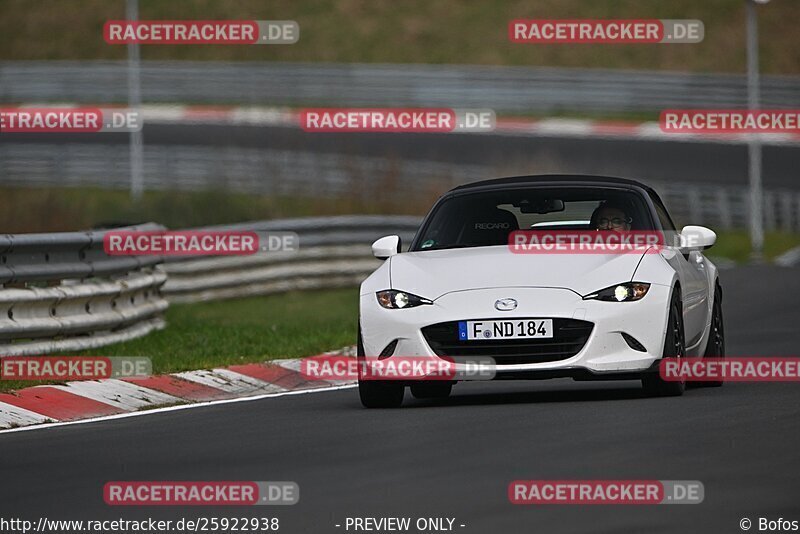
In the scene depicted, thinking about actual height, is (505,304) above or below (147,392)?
above

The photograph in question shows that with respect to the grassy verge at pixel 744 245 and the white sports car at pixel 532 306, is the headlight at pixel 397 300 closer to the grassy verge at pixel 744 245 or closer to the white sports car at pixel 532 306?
the white sports car at pixel 532 306

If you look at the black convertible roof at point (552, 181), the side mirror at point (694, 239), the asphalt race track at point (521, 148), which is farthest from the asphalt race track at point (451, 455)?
the asphalt race track at point (521, 148)

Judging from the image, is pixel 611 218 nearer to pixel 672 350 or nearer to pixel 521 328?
pixel 672 350

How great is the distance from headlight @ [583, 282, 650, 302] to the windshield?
954 mm

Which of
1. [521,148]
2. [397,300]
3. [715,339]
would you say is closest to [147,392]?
[397,300]

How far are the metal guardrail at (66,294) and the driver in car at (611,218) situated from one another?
4.45 meters

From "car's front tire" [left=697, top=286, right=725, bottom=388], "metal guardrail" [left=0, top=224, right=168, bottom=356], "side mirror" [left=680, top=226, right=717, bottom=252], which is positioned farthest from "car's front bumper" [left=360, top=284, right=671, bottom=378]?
"metal guardrail" [left=0, top=224, right=168, bottom=356]

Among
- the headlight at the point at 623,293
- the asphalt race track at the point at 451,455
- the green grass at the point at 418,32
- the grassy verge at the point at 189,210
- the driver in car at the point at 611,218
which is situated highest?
the green grass at the point at 418,32

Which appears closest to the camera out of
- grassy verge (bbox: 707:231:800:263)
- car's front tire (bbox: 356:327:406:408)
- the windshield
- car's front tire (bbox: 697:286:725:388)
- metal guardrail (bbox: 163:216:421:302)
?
car's front tire (bbox: 356:327:406:408)

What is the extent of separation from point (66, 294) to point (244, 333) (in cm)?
250

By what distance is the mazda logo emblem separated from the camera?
10930 mm

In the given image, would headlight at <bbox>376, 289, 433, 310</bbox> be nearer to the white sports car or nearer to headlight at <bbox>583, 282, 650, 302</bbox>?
the white sports car

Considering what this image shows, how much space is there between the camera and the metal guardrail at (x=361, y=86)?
1889 inches

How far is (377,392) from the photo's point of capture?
11.4 meters
